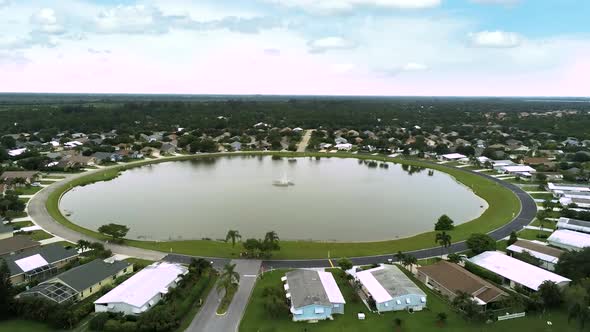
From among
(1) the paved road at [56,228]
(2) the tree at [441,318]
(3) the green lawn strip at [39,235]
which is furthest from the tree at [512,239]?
(3) the green lawn strip at [39,235]

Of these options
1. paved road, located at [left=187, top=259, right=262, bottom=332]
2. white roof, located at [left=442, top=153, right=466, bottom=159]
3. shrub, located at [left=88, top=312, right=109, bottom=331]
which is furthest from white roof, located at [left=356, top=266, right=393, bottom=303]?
white roof, located at [left=442, top=153, right=466, bottom=159]

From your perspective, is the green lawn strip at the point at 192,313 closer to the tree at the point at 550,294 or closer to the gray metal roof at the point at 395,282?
the gray metal roof at the point at 395,282

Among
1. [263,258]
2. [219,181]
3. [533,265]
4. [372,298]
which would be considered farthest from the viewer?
[219,181]

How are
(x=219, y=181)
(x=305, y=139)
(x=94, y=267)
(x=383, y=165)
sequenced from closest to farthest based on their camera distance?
1. (x=94, y=267)
2. (x=219, y=181)
3. (x=383, y=165)
4. (x=305, y=139)

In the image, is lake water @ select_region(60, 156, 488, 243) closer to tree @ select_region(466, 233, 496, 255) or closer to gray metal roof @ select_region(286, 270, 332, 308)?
tree @ select_region(466, 233, 496, 255)

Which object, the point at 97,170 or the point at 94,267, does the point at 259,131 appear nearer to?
the point at 97,170

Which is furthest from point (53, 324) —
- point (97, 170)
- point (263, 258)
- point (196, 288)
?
point (97, 170)
